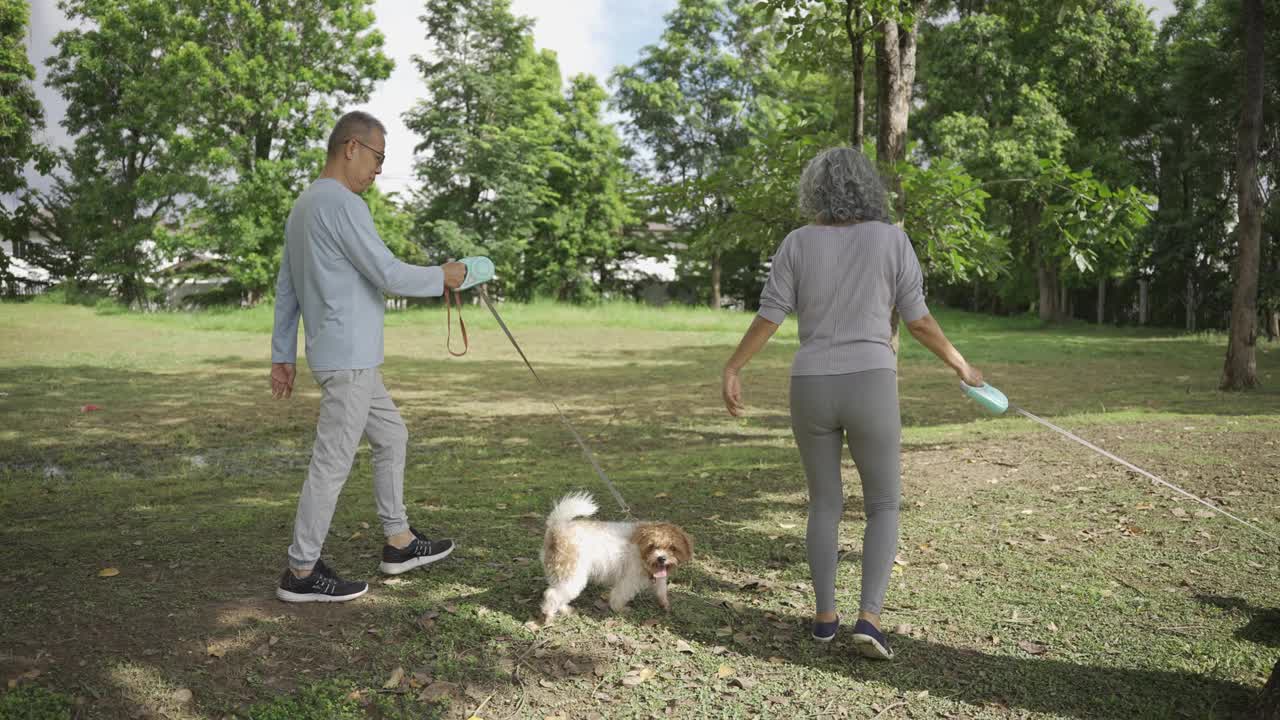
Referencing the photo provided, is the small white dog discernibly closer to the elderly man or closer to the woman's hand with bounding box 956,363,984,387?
the elderly man

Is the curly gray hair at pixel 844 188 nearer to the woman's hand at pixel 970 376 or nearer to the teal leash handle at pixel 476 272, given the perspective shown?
the woman's hand at pixel 970 376

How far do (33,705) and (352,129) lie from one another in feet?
8.00

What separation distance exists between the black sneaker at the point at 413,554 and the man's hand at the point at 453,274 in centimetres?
139

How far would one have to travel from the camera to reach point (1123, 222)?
7703 millimetres

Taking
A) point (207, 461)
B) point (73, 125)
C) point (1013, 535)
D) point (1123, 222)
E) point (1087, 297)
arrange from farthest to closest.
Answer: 1. point (73, 125)
2. point (1087, 297)
3. point (207, 461)
4. point (1123, 222)
5. point (1013, 535)

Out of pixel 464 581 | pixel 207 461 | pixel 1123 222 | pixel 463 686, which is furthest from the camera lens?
pixel 207 461

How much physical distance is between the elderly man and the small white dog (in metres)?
0.91

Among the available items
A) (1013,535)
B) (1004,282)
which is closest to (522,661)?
(1013,535)

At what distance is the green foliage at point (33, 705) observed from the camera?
292 centimetres

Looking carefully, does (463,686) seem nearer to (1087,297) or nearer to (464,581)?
(464,581)

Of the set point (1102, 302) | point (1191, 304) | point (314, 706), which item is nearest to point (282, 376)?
point (314, 706)

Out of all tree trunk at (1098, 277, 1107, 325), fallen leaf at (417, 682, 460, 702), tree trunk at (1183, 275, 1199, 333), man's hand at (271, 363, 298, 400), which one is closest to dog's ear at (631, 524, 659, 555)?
fallen leaf at (417, 682, 460, 702)

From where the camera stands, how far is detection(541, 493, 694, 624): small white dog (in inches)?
148

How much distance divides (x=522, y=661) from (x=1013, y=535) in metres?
3.25
